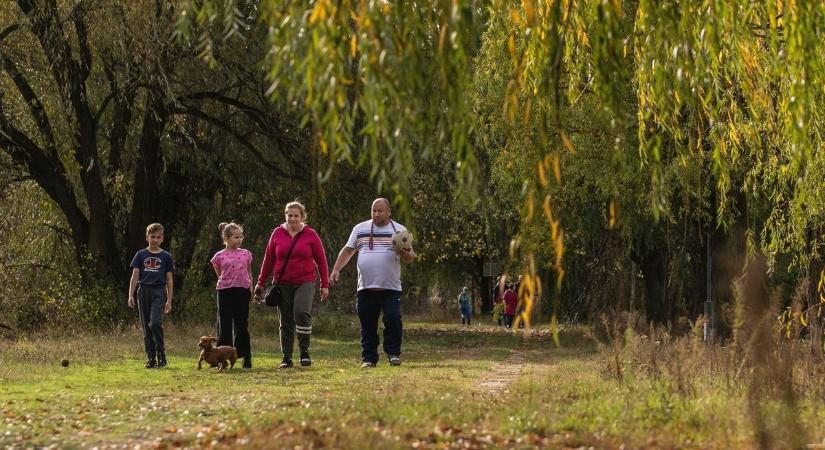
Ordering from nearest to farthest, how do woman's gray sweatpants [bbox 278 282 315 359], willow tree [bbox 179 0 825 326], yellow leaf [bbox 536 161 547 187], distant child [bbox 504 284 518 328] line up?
1. willow tree [bbox 179 0 825 326]
2. yellow leaf [bbox 536 161 547 187]
3. woman's gray sweatpants [bbox 278 282 315 359]
4. distant child [bbox 504 284 518 328]

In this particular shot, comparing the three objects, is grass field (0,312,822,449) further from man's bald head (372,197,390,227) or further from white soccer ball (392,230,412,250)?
man's bald head (372,197,390,227)

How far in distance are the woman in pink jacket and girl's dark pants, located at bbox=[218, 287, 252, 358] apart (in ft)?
0.91

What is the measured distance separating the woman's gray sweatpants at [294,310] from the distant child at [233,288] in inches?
17.2

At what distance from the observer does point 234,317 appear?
14570mm

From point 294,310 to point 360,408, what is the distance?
574cm

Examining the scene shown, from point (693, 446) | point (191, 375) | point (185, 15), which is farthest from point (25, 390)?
point (693, 446)

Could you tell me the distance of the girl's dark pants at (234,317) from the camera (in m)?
14.4

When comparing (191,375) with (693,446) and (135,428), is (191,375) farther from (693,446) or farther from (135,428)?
(693,446)

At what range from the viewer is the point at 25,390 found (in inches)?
471

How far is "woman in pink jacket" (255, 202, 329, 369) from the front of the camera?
46.1 feet

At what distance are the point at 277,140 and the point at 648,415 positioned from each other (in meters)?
17.1

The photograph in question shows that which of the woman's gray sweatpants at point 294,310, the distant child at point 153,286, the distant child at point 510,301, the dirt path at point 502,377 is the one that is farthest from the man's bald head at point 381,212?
the distant child at point 510,301

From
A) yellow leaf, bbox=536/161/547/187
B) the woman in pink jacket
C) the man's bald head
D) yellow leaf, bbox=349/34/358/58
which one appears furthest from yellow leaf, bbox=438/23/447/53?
the woman in pink jacket

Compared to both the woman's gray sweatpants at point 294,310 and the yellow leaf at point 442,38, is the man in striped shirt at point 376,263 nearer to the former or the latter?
the woman's gray sweatpants at point 294,310
